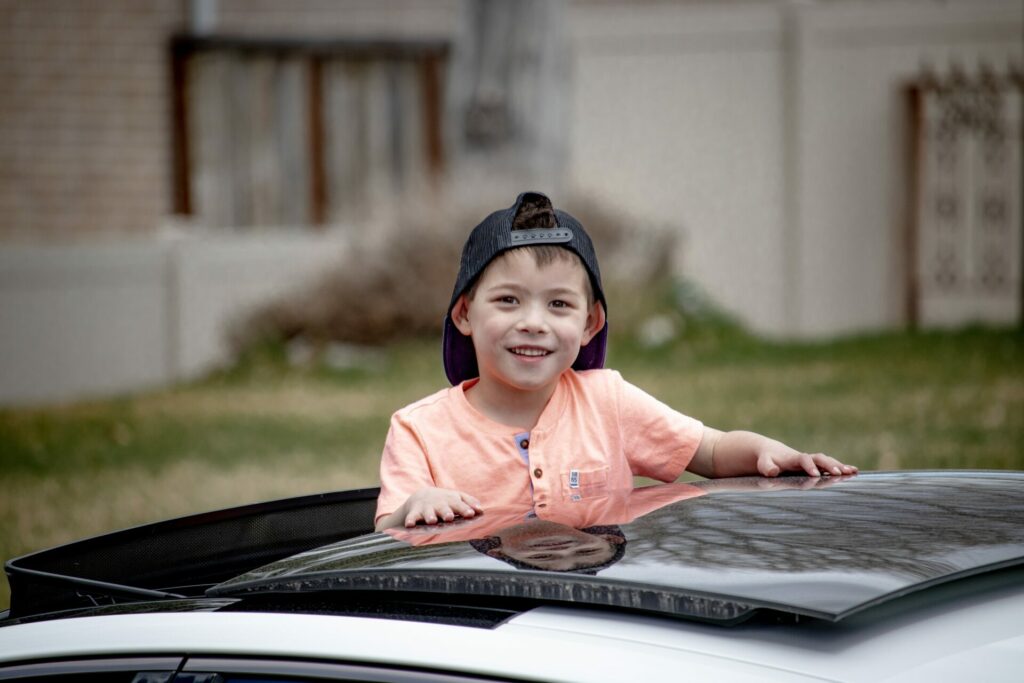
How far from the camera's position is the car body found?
146 cm

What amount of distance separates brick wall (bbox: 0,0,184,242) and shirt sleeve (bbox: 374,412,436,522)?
1105cm

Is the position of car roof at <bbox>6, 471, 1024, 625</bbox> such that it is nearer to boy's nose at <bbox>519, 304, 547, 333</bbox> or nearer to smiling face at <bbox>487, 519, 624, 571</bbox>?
smiling face at <bbox>487, 519, 624, 571</bbox>

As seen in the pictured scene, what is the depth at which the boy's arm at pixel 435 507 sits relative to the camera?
2150mm

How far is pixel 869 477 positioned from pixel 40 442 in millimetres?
7373

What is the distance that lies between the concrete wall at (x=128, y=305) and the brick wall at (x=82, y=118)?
1193 mm

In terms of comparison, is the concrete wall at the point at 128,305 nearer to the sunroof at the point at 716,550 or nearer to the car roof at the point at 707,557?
the car roof at the point at 707,557

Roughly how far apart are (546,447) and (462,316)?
318 mm

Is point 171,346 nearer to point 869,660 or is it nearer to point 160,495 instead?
point 160,495

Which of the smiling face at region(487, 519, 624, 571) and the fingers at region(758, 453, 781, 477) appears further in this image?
the fingers at region(758, 453, 781, 477)

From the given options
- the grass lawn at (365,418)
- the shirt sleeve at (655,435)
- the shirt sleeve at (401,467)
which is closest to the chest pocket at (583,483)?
the shirt sleeve at (655,435)

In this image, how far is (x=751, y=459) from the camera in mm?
2553

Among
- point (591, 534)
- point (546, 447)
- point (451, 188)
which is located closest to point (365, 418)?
point (451, 188)

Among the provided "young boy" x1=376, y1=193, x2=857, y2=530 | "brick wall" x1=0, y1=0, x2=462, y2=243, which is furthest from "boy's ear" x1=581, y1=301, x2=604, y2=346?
"brick wall" x1=0, y1=0, x2=462, y2=243

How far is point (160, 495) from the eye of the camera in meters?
6.88
